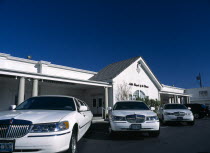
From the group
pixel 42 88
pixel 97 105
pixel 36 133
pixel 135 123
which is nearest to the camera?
pixel 36 133

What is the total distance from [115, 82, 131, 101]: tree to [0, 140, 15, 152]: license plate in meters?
16.2

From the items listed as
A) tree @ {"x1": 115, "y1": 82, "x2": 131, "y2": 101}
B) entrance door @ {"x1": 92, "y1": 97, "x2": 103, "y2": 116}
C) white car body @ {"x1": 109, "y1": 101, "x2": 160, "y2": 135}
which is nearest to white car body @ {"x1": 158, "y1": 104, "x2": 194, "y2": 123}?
white car body @ {"x1": 109, "y1": 101, "x2": 160, "y2": 135}

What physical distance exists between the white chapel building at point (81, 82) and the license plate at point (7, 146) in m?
9.23

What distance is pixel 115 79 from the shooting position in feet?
63.8

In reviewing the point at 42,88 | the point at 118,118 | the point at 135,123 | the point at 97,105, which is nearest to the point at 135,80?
the point at 97,105

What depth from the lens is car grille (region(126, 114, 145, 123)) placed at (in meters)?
6.70

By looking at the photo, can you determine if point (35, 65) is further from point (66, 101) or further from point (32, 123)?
point (32, 123)

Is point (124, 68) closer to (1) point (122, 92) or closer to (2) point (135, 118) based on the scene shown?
(1) point (122, 92)

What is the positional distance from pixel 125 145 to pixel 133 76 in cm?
1696

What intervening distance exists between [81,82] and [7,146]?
41.1 ft

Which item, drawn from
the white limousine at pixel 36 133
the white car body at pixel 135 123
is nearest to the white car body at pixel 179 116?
the white car body at pixel 135 123

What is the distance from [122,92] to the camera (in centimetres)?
1981

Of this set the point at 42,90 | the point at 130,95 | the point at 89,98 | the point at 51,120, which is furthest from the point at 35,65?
the point at 51,120

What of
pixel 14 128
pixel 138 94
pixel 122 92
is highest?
pixel 122 92
